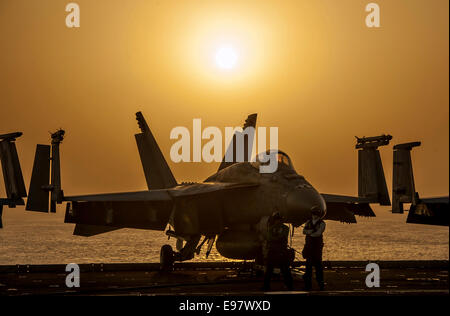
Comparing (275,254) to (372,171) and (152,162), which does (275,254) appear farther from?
(152,162)

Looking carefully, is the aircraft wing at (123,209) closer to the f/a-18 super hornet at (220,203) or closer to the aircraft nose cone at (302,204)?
the f/a-18 super hornet at (220,203)

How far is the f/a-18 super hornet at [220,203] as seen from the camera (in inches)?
805

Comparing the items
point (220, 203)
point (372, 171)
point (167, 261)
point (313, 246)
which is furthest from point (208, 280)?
point (372, 171)

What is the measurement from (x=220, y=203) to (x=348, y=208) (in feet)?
24.2

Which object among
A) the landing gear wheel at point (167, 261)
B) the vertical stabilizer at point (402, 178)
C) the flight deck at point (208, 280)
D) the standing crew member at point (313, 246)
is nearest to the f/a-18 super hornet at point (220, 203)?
the landing gear wheel at point (167, 261)

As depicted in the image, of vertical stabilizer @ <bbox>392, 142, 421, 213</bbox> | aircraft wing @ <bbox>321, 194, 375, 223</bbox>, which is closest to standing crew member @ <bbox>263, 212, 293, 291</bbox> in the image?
vertical stabilizer @ <bbox>392, 142, 421, 213</bbox>

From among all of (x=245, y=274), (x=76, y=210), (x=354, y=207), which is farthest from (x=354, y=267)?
(x=76, y=210)

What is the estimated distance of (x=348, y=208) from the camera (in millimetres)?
27094

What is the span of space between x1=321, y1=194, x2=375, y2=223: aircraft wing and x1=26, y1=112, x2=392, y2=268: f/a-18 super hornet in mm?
43

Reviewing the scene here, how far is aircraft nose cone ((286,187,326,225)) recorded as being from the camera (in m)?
19.1

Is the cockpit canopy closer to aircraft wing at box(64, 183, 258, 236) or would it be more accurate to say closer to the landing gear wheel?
aircraft wing at box(64, 183, 258, 236)

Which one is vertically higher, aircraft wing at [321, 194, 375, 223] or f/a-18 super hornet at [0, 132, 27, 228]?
f/a-18 super hornet at [0, 132, 27, 228]

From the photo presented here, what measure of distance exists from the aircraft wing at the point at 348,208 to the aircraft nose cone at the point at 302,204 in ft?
21.0
